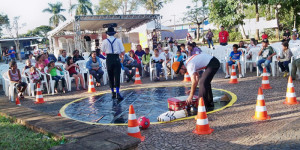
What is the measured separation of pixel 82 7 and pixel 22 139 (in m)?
64.5

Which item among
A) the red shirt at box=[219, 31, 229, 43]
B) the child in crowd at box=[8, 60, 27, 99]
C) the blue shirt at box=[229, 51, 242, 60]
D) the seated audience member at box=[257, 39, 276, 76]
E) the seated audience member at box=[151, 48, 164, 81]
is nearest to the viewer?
the child in crowd at box=[8, 60, 27, 99]

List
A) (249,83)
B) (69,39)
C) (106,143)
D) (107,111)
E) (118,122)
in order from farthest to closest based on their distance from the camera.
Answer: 1. (69,39)
2. (249,83)
3. (107,111)
4. (118,122)
5. (106,143)

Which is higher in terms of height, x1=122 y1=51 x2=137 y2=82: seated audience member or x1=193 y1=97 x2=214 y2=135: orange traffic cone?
x1=122 y1=51 x2=137 y2=82: seated audience member

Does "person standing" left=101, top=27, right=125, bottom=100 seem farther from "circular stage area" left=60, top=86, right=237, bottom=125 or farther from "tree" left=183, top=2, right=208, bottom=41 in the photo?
"tree" left=183, top=2, right=208, bottom=41

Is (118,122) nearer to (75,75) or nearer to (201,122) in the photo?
(201,122)

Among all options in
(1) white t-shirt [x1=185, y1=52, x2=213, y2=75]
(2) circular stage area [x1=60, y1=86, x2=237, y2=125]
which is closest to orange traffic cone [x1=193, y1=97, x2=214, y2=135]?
(2) circular stage area [x1=60, y1=86, x2=237, y2=125]

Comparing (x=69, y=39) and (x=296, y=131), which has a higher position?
(x=69, y=39)

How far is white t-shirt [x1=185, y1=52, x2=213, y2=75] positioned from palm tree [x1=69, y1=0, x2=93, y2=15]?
2457 inches

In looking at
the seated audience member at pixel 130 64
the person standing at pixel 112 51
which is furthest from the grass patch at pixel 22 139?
the seated audience member at pixel 130 64

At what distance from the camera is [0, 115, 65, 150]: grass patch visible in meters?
3.81

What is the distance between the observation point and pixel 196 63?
5.97 m

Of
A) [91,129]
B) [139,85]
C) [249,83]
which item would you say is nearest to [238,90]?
[249,83]

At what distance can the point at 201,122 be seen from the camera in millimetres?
4695

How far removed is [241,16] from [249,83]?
17.0 metres
